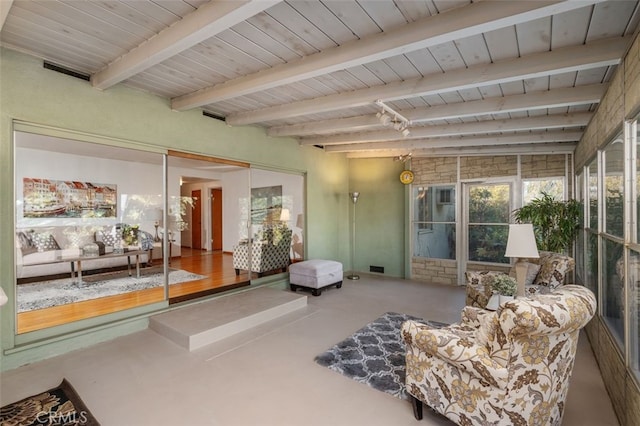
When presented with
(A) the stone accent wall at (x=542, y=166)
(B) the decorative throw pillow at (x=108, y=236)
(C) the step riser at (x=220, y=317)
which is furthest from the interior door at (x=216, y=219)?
(A) the stone accent wall at (x=542, y=166)

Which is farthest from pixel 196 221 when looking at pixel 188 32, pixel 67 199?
pixel 188 32

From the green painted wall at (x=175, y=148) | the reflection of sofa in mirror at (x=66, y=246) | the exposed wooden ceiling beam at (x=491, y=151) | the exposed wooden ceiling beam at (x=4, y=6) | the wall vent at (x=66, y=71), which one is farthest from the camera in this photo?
the exposed wooden ceiling beam at (x=491, y=151)

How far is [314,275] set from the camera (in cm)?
557

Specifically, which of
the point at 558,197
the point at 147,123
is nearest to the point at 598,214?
the point at 558,197

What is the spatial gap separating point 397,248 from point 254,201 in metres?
3.51

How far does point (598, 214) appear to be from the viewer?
339 centimetres

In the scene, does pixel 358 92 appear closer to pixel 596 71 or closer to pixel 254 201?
pixel 596 71

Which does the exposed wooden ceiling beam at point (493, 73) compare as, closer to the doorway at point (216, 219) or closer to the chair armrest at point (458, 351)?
the chair armrest at point (458, 351)

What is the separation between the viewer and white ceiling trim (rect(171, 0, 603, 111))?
6.26 ft

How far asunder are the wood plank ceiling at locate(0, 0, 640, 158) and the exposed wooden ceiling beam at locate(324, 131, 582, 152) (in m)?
0.88

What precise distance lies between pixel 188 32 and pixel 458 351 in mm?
2866

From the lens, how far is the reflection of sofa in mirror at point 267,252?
5.78 meters

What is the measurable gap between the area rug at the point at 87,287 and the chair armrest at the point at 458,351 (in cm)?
402

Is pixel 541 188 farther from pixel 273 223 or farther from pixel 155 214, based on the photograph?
pixel 155 214
